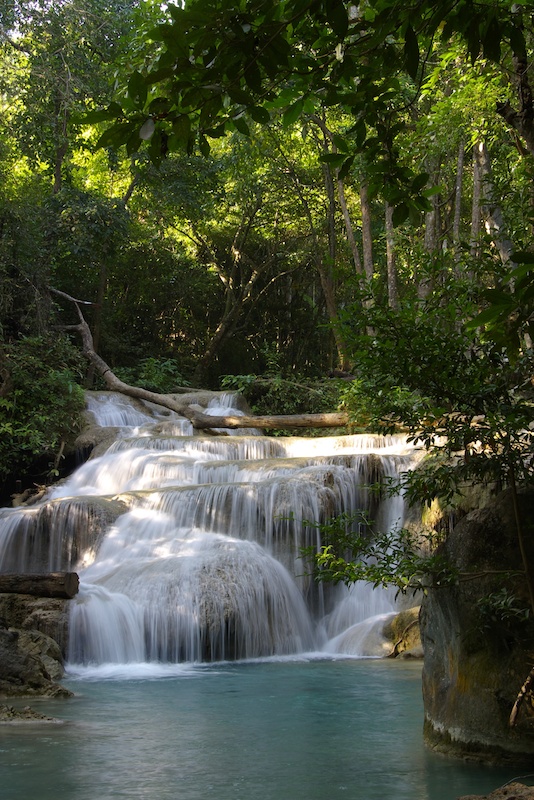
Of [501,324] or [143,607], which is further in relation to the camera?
[143,607]

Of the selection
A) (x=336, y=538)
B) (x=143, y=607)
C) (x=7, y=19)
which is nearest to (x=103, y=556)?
(x=143, y=607)

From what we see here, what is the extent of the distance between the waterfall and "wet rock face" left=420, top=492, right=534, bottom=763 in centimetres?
383

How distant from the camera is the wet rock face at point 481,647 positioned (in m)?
4.64

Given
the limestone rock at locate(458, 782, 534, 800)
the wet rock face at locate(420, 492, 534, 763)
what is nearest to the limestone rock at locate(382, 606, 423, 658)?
the wet rock face at locate(420, 492, 534, 763)

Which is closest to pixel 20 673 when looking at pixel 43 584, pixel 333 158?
pixel 43 584

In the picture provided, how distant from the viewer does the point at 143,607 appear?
34.8 feet

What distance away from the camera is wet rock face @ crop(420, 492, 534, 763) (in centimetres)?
464

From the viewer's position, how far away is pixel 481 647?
15.8 ft

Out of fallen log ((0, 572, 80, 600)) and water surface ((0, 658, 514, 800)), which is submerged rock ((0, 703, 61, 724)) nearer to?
water surface ((0, 658, 514, 800))

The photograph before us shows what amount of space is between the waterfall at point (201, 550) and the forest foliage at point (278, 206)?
243 centimetres

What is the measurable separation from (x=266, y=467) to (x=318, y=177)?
1374 cm

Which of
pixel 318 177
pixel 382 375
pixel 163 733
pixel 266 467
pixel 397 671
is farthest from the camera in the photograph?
pixel 318 177

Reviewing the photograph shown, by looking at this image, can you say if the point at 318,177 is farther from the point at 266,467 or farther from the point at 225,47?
the point at 225,47

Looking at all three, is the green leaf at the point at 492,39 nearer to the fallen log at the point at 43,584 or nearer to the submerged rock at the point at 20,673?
the submerged rock at the point at 20,673
